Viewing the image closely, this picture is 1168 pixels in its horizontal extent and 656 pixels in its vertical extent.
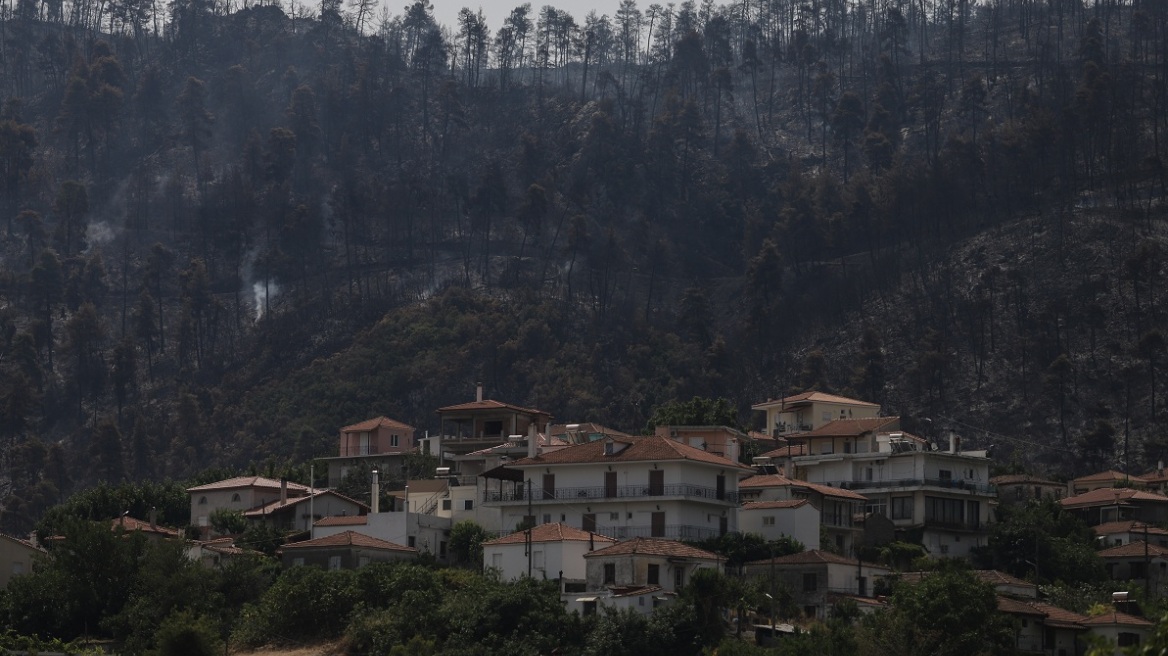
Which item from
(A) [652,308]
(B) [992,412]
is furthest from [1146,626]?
(A) [652,308]

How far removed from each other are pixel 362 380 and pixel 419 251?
25.3m

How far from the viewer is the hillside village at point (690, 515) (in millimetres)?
76125

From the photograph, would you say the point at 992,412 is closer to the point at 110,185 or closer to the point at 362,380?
the point at 362,380

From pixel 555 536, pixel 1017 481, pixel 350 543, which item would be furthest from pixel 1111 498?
pixel 350 543

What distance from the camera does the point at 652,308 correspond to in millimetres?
166750

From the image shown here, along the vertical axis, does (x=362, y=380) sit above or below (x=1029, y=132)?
below

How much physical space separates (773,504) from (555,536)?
12.7 metres

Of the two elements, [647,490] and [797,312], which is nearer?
[647,490]

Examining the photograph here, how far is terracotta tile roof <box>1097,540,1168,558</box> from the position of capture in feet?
290

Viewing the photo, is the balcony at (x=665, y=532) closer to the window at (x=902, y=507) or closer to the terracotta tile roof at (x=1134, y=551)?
the window at (x=902, y=507)

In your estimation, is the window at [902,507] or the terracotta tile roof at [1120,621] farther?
the window at [902,507]

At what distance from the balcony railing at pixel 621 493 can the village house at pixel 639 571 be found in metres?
6.58

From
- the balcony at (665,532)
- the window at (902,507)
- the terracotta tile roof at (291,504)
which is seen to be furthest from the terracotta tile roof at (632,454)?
the terracotta tile roof at (291,504)

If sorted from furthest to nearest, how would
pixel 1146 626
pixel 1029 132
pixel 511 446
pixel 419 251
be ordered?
1. pixel 419 251
2. pixel 1029 132
3. pixel 511 446
4. pixel 1146 626
